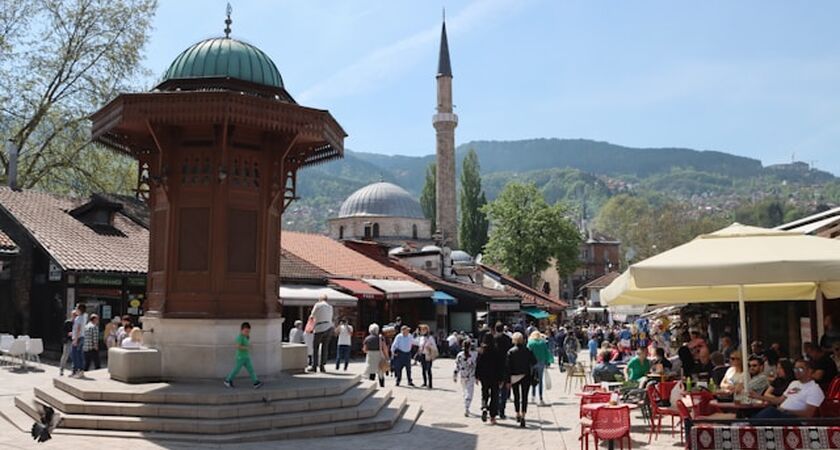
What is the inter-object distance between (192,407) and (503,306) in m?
25.3

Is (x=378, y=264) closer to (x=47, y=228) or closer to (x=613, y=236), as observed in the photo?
(x=47, y=228)

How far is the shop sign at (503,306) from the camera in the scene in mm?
32938

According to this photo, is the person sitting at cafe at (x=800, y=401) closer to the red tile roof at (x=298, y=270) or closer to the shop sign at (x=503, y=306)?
the red tile roof at (x=298, y=270)

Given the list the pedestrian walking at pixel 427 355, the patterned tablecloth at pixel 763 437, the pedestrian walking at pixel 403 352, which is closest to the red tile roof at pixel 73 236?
the pedestrian walking at pixel 403 352

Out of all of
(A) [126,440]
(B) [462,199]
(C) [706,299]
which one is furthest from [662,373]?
(B) [462,199]

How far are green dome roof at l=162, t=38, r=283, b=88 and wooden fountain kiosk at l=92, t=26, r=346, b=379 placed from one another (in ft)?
0.06

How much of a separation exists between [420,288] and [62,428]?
1952 cm

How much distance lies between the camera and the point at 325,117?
11.3 m

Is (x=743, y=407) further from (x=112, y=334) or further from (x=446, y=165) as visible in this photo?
(x=446, y=165)

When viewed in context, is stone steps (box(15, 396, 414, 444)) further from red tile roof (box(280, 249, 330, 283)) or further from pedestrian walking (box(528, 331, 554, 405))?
red tile roof (box(280, 249, 330, 283))

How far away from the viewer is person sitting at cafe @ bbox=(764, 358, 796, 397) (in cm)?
766

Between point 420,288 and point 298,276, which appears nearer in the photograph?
point 298,276

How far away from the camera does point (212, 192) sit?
1109 cm

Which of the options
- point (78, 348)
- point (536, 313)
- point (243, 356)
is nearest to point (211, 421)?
point (243, 356)
